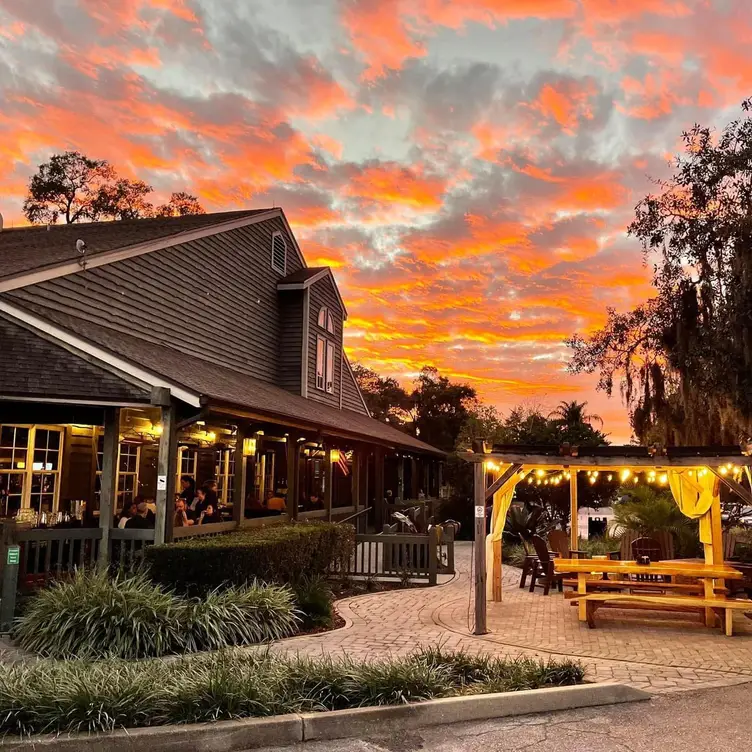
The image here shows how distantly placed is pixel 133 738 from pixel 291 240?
Answer: 60.7 ft

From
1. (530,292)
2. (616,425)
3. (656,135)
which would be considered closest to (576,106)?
(656,135)

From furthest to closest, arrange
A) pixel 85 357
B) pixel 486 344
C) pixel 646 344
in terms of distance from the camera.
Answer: pixel 486 344 → pixel 646 344 → pixel 85 357

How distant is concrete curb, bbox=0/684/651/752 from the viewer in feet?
15.1

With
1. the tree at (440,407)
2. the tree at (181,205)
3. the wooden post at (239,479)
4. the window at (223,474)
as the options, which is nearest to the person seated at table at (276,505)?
the window at (223,474)

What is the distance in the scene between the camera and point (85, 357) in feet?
33.6

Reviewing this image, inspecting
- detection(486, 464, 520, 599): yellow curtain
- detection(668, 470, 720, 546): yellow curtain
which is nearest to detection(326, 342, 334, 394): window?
detection(486, 464, 520, 599): yellow curtain

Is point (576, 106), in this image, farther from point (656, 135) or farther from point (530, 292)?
point (530, 292)

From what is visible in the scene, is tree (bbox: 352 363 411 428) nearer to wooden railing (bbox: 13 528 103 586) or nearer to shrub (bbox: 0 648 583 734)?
wooden railing (bbox: 13 528 103 586)

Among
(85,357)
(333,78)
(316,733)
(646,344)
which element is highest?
(333,78)

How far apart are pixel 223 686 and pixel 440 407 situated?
46.3 m

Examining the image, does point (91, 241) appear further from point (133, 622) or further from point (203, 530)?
point (133, 622)

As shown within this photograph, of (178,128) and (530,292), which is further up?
(178,128)

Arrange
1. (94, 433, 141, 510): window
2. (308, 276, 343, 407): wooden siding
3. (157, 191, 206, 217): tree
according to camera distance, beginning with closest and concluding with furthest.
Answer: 1. (94, 433, 141, 510): window
2. (308, 276, 343, 407): wooden siding
3. (157, 191, 206, 217): tree

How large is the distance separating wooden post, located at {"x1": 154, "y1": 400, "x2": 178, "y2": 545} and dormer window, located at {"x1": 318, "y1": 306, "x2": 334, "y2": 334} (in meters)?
11.7
